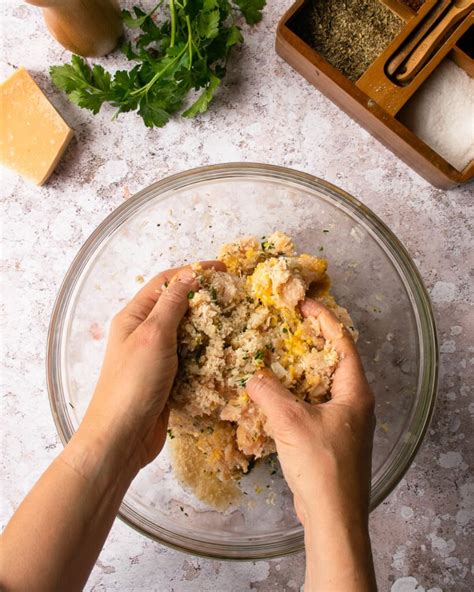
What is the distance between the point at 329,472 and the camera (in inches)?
49.3

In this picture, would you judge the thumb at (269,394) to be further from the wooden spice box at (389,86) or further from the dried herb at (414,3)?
the dried herb at (414,3)

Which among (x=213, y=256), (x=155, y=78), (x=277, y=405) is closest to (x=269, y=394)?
(x=277, y=405)

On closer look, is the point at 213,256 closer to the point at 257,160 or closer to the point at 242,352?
the point at 257,160

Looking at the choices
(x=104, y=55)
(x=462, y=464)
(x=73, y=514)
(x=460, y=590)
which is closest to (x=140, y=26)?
(x=104, y=55)

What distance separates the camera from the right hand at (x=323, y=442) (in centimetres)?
125

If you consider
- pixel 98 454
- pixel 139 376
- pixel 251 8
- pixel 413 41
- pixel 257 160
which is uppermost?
pixel 413 41

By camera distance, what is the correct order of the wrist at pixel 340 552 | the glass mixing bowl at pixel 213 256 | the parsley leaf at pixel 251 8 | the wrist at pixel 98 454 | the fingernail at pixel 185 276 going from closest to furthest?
the wrist at pixel 340 552 → the wrist at pixel 98 454 → the fingernail at pixel 185 276 → the glass mixing bowl at pixel 213 256 → the parsley leaf at pixel 251 8

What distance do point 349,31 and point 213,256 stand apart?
32.1 inches

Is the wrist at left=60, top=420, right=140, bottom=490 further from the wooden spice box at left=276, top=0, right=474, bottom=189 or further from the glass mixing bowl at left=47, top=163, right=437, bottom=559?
the wooden spice box at left=276, top=0, right=474, bottom=189

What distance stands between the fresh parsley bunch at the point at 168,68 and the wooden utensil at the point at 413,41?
0.43 m

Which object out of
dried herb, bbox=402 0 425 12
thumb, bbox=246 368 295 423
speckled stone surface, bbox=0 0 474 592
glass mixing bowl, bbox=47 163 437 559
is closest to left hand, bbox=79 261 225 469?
thumb, bbox=246 368 295 423

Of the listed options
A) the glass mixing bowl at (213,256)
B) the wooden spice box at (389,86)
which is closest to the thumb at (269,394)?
the glass mixing bowl at (213,256)

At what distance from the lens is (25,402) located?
1873mm

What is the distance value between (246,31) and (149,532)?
1.54 m
